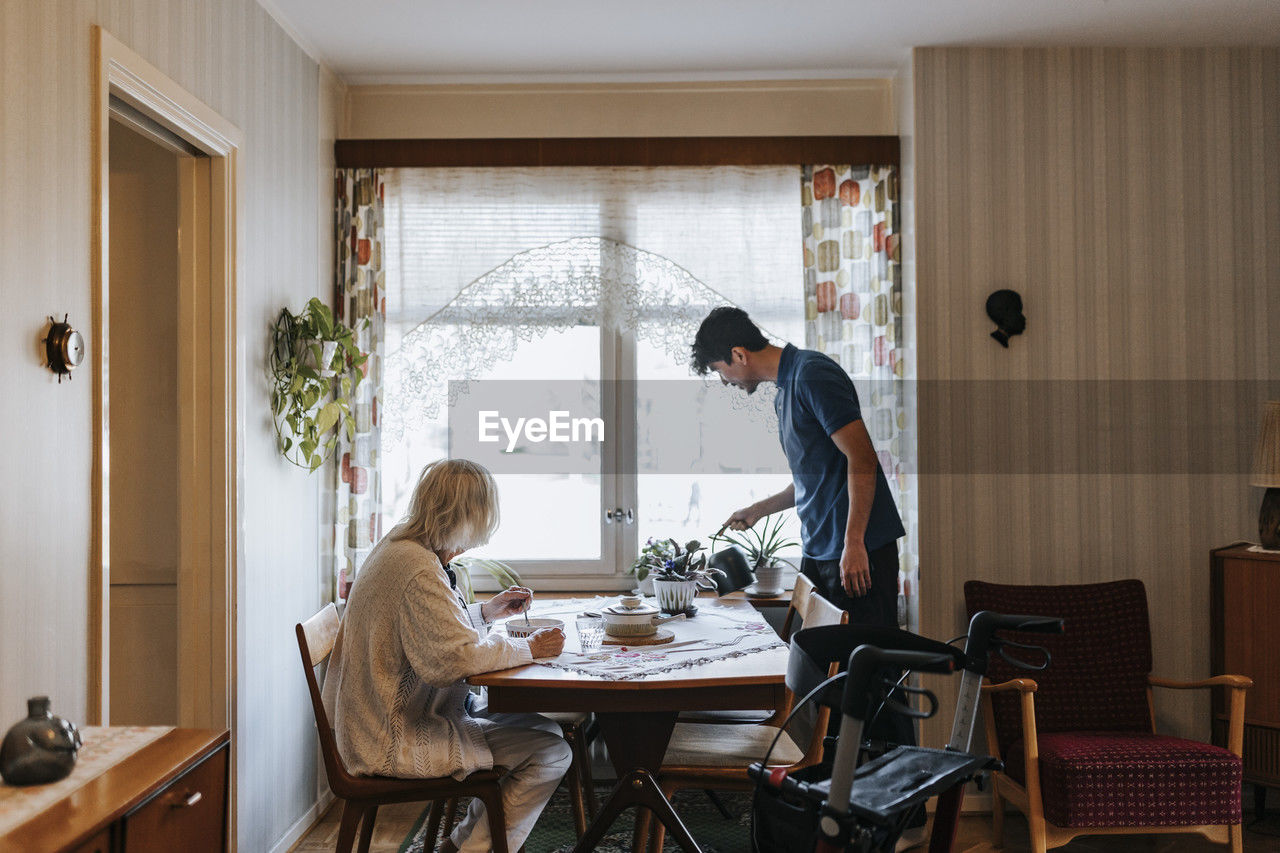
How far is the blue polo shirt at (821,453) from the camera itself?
9.98ft

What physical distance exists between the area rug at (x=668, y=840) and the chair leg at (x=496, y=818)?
678mm

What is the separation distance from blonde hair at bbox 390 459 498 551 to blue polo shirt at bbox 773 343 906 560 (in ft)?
3.82

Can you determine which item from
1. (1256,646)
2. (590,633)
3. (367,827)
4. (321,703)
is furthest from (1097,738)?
(321,703)

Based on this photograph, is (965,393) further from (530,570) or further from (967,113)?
(530,570)

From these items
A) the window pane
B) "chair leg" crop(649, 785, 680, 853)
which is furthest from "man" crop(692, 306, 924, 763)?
"chair leg" crop(649, 785, 680, 853)

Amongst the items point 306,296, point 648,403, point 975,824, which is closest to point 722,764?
point 975,824

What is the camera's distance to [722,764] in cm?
244

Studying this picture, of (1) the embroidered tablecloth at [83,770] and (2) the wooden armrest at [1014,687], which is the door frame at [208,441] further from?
(2) the wooden armrest at [1014,687]

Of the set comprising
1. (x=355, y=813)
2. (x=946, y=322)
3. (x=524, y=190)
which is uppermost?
(x=524, y=190)

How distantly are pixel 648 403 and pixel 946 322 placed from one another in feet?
3.81

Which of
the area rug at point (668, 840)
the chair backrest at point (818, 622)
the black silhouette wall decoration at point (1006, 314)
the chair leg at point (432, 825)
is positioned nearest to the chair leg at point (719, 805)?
the area rug at point (668, 840)

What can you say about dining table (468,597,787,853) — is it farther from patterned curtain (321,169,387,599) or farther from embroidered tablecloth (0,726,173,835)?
patterned curtain (321,169,387,599)

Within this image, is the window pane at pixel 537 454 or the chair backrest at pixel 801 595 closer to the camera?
the chair backrest at pixel 801 595

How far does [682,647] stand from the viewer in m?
2.51
